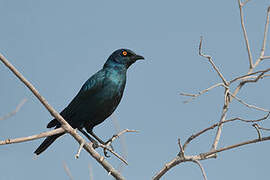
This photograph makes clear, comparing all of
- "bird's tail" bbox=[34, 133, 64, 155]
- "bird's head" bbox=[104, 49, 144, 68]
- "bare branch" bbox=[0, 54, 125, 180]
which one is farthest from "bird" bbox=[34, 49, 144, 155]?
"bare branch" bbox=[0, 54, 125, 180]

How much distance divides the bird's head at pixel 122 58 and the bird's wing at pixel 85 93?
0.38 metres

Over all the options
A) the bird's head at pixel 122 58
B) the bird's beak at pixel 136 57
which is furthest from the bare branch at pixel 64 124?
the bird's beak at pixel 136 57

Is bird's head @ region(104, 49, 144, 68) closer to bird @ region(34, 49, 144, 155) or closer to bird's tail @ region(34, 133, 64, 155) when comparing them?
bird @ region(34, 49, 144, 155)

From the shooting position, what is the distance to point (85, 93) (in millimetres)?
6664

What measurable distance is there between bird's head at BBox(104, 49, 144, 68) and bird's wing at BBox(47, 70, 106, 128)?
1.23 feet

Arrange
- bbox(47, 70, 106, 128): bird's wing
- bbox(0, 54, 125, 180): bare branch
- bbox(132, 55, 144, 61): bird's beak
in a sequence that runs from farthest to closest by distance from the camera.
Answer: bbox(132, 55, 144, 61): bird's beak → bbox(47, 70, 106, 128): bird's wing → bbox(0, 54, 125, 180): bare branch

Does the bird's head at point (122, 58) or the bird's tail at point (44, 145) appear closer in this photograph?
the bird's tail at point (44, 145)

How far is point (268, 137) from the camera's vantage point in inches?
144

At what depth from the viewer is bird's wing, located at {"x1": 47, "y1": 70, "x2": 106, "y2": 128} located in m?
6.57

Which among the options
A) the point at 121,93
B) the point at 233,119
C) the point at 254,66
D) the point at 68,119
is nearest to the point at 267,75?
the point at 254,66

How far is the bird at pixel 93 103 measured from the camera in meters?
6.46

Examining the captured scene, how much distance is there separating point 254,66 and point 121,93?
2.66 meters

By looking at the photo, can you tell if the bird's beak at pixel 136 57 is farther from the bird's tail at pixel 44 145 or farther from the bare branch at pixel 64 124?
the bare branch at pixel 64 124

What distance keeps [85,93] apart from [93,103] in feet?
0.80
